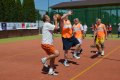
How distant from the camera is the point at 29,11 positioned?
142ft

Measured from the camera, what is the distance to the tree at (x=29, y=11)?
4185 cm

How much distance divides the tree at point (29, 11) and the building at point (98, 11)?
5472mm

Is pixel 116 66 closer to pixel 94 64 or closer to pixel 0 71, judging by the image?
pixel 94 64

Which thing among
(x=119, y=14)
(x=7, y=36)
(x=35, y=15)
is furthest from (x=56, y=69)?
(x=119, y=14)

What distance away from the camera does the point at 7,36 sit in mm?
35000

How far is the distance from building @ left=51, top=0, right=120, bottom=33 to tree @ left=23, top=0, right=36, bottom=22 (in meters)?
5.47

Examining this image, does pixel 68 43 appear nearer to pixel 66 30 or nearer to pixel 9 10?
pixel 66 30

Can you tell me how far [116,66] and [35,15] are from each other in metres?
32.4

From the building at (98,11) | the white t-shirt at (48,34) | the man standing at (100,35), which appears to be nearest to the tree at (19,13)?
the building at (98,11)

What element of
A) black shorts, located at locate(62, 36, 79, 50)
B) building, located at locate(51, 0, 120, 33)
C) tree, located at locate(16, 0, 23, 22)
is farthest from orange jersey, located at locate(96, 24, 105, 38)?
building, located at locate(51, 0, 120, 33)

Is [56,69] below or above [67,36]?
below

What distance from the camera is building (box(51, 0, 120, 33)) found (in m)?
46.6

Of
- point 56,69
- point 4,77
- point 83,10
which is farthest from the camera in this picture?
point 83,10

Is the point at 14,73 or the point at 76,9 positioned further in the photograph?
the point at 76,9
